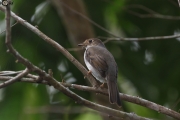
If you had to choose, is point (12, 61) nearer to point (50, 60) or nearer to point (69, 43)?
point (50, 60)

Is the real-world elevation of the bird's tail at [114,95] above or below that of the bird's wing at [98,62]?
below

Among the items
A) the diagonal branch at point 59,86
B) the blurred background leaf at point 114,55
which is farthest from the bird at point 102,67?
the blurred background leaf at point 114,55

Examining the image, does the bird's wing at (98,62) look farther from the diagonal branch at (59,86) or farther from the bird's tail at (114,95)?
the diagonal branch at (59,86)

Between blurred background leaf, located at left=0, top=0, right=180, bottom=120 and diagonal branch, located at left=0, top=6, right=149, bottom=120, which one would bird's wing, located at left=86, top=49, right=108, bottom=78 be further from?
blurred background leaf, located at left=0, top=0, right=180, bottom=120

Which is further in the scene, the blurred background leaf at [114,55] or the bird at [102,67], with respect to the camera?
the blurred background leaf at [114,55]

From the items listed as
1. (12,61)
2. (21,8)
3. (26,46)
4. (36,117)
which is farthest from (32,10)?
Result: (36,117)

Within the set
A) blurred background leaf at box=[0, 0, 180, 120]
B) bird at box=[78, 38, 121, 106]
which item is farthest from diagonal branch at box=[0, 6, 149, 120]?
blurred background leaf at box=[0, 0, 180, 120]

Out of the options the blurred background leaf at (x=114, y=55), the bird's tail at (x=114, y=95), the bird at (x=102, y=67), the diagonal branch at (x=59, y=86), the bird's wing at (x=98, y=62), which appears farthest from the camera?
the blurred background leaf at (x=114, y=55)

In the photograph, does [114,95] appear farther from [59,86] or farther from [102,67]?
[59,86]
